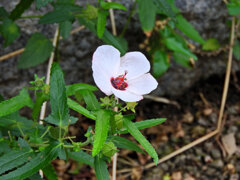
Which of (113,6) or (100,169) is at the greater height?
(113,6)

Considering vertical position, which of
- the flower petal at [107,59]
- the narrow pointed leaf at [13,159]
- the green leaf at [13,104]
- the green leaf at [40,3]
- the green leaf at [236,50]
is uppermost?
the green leaf at [40,3]

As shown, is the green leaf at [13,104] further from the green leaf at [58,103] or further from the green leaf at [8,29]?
the green leaf at [8,29]

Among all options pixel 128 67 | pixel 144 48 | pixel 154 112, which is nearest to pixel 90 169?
pixel 154 112

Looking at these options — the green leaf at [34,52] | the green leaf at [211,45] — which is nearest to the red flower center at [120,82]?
the green leaf at [34,52]

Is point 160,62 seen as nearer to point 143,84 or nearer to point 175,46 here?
point 175,46

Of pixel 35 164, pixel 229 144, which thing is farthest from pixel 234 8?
pixel 35 164

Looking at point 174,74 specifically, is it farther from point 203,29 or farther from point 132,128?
point 132,128
